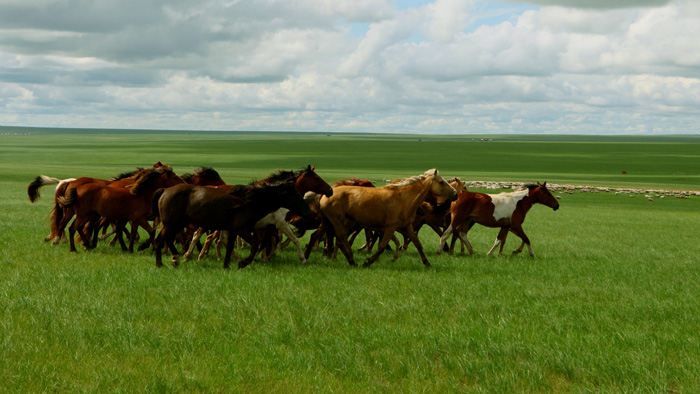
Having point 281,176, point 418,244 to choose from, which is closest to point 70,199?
point 281,176

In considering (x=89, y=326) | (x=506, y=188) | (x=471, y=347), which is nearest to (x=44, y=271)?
(x=89, y=326)

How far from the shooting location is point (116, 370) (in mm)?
6004

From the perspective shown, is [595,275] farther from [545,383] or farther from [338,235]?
[545,383]

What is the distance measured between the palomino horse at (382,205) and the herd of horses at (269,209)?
2 cm

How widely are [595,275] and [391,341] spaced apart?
659cm

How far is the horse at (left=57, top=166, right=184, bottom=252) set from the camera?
1358 centimetres

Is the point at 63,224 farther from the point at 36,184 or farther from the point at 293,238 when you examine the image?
the point at 293,238

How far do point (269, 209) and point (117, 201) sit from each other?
3.84 meters

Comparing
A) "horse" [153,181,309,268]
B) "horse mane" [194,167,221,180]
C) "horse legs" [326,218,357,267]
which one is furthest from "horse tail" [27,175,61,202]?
"horse legs" [326,218,357,267]

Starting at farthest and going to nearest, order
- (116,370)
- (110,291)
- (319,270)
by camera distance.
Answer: (319,270)
(110,291)
(116,370)

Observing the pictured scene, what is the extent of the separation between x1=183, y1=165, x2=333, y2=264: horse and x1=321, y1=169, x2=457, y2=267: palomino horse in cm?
35

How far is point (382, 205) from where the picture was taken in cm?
1297

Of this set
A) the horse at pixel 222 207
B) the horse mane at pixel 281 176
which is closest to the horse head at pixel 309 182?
the horse mane at pixel 281 176

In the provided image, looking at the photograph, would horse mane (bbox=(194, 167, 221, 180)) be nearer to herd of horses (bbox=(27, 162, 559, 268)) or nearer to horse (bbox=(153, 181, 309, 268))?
herd of horses (bbox=(27, 162, 559, 268))
